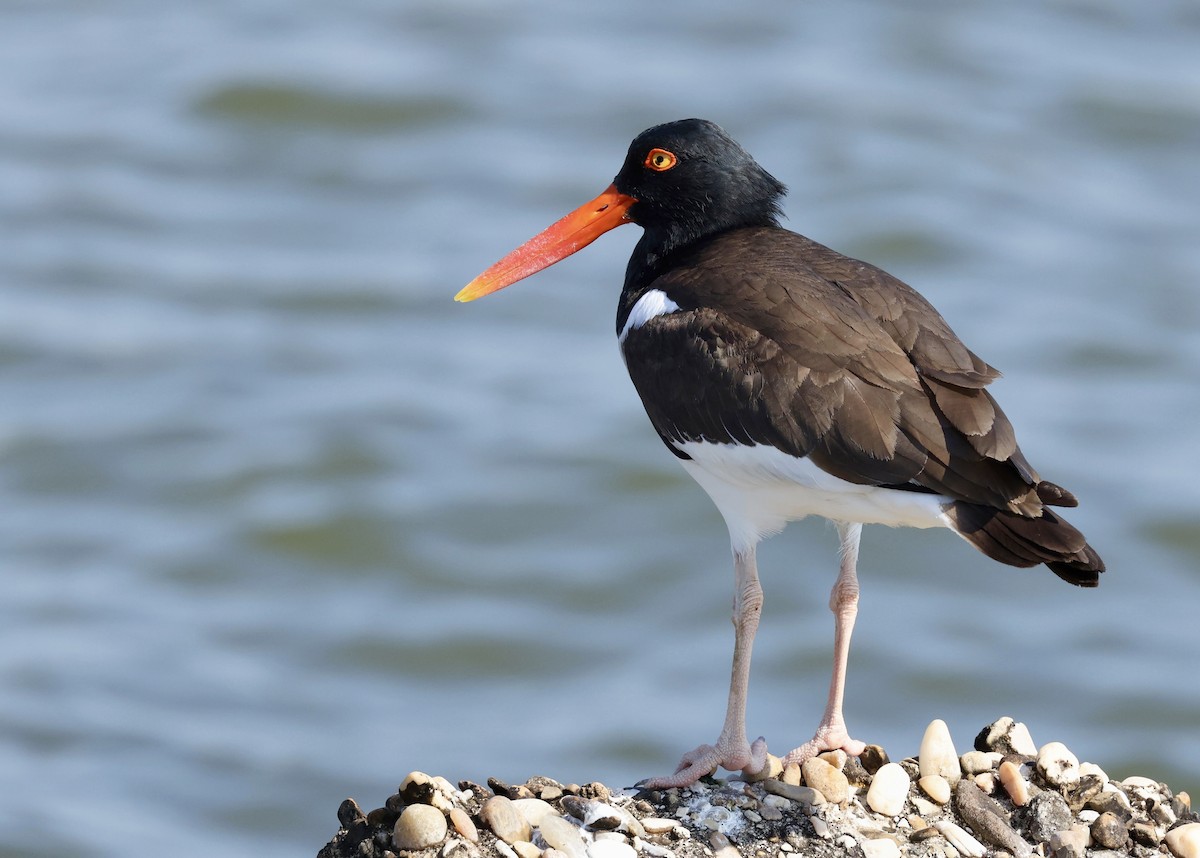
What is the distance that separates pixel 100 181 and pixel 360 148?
2827mm

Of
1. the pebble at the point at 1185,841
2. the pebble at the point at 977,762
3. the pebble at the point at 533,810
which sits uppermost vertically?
the pebble at the point at 977,762

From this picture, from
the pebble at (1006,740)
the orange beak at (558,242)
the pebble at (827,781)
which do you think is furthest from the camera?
the orange beak at (558,242)

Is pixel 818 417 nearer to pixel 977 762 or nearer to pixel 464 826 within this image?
pixel 977 762

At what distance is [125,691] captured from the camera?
41.5ft

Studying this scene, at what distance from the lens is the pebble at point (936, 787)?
5.86 meters

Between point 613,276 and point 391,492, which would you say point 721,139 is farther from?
point 613,276

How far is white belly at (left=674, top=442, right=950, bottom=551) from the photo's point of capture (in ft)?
19.3

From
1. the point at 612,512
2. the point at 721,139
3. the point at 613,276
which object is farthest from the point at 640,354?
the point at 613,276

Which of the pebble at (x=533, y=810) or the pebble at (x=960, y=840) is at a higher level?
the pebble at (x=533, y=810)

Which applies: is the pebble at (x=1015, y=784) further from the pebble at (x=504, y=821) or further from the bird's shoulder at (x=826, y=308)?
the pebble at (x=504, y=821)

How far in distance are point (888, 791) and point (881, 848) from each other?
0.32 metres

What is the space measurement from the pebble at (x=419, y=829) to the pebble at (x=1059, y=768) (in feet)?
6.81

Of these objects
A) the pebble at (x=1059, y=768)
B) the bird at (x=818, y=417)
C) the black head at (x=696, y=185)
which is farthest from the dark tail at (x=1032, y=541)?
the black head at (x=696, y=185)

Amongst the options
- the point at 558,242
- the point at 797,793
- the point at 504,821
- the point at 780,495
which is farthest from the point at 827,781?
the point at 558,242
